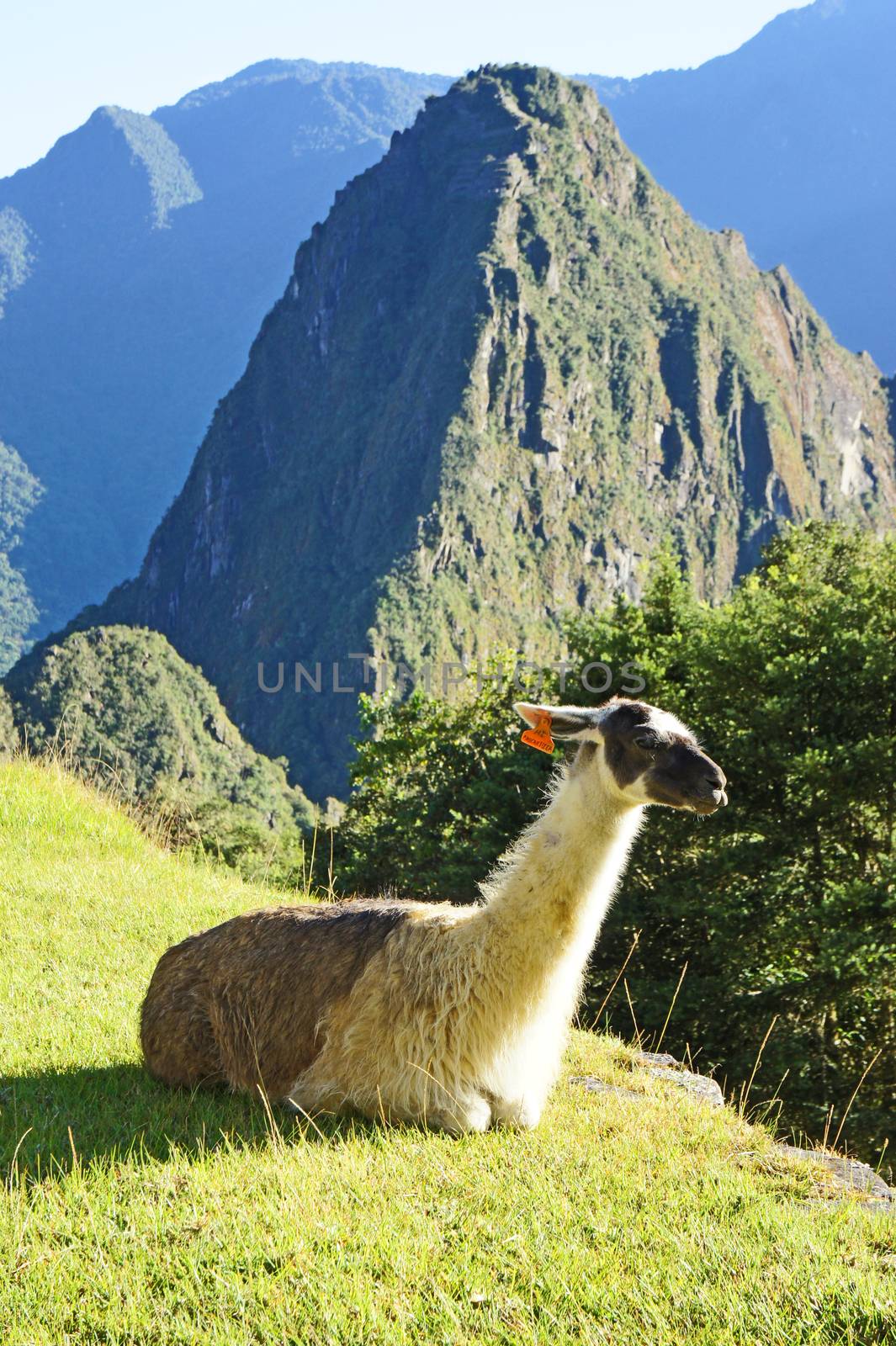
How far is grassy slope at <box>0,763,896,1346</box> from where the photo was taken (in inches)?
132

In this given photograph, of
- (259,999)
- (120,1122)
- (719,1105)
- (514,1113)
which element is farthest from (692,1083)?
(120,1122)

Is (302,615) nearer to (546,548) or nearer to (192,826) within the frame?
(546,548)

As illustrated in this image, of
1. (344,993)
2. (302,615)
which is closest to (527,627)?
(302,615)

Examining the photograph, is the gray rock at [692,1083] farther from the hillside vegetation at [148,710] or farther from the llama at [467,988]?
the hillside vegetation at [148,710]

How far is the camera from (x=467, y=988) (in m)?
5.12

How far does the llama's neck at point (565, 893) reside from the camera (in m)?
5.09

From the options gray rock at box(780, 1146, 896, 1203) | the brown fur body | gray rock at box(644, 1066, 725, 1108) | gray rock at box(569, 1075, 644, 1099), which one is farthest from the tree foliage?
the brown fur body

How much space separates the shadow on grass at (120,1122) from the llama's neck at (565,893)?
3.27 ft

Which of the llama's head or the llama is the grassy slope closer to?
the llama

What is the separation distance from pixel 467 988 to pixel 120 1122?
161cm

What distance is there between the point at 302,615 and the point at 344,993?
196m

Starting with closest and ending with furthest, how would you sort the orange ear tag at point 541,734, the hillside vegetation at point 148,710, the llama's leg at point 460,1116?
the llama's leg at point 460,1116 < the orange ear tag at point 541,734 < the hillside vegetation at point 148,710

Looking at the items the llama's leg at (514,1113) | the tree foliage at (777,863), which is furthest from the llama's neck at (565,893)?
the tree foliage at (777,863)

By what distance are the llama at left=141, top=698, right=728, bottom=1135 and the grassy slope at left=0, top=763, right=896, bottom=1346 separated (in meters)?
0.22
